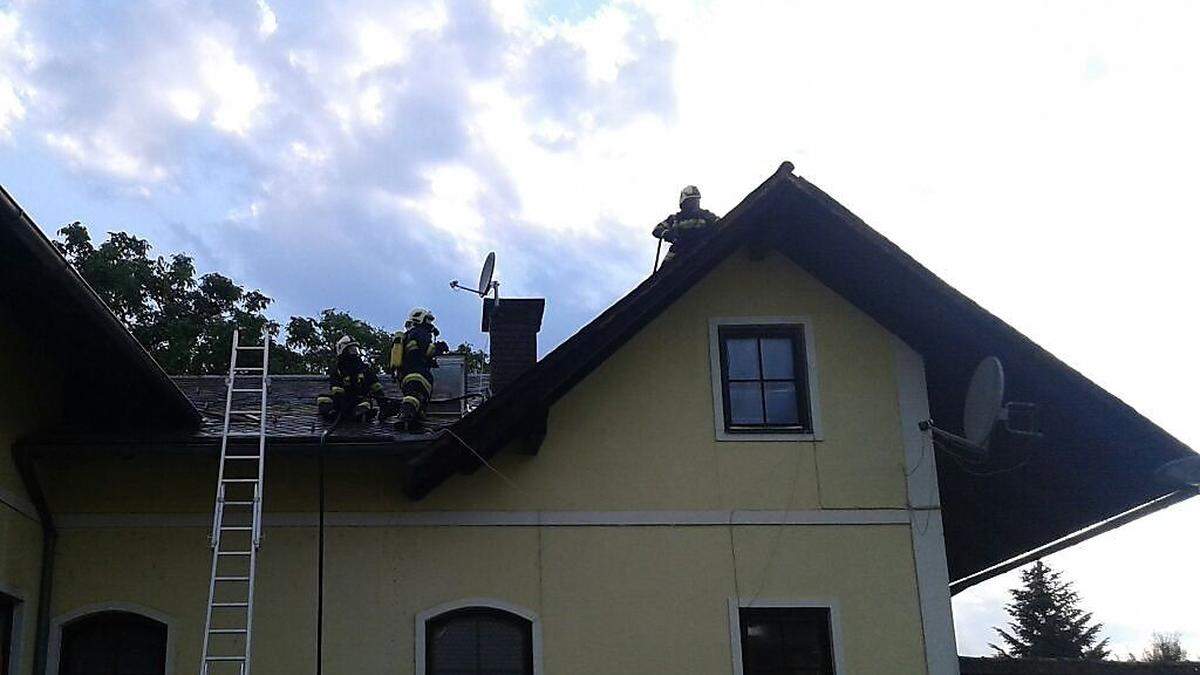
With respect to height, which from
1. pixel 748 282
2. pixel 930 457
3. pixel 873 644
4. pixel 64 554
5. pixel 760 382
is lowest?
pixel 873 644

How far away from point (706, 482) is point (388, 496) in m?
2.50

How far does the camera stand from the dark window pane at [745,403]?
33.2 ft

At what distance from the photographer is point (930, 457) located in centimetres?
1004

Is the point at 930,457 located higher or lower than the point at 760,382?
lower

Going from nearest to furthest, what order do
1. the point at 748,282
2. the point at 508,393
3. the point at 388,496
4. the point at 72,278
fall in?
the point at 72,278 → the point at 508,393 → the point at 388,496 → the point at 748,282

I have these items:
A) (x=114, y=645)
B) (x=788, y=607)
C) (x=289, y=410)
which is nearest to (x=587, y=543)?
(x=788, y=607)

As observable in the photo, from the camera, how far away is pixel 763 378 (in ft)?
33.6

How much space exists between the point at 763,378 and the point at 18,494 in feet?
19.0

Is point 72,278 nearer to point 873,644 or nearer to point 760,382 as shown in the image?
point 760,382

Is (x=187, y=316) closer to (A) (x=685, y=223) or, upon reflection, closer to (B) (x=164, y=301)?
(B) (x=164, y=301)

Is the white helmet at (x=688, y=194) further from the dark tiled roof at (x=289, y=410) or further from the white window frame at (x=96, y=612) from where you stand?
the white window frame at (x=96, y=612)

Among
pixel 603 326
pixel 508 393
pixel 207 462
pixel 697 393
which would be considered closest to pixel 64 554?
pixel 207 462

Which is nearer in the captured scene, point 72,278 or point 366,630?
point 72,278

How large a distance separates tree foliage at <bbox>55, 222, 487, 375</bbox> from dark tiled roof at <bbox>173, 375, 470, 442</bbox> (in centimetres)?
1259
